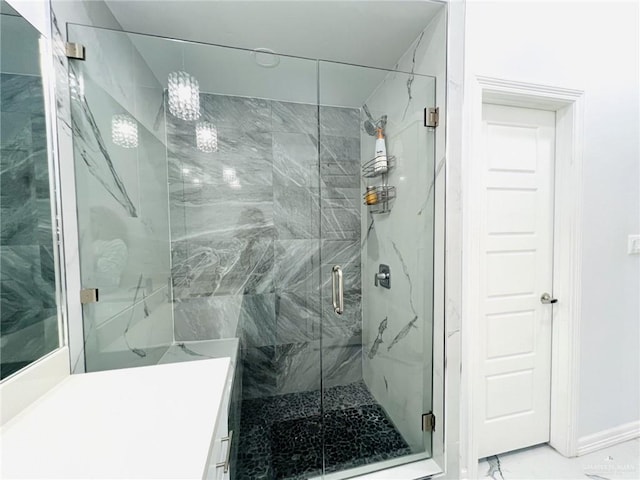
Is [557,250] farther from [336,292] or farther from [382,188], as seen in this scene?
[336,292]

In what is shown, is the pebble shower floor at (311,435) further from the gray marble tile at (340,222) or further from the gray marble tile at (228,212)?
the gray marble tile at (228,212)

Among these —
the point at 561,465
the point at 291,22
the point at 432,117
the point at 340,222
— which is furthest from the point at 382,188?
the point at 561,465

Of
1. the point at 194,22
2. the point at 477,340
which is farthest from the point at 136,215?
the point at 477,340

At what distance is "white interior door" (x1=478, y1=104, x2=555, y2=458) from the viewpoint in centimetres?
156

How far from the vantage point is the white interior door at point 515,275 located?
1557mm

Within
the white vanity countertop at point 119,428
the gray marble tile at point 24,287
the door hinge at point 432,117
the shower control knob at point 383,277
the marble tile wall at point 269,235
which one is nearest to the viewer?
the white vanity countertop at point 119,428

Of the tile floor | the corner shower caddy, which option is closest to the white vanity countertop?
the corner shower caddy

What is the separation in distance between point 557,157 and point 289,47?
1.79 m

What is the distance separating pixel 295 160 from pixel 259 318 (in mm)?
1289

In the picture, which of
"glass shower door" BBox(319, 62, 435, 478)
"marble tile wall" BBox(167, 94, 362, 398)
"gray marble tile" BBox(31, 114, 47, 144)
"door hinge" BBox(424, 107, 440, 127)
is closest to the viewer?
"gray marble tile" BBox(31, 114, 47, 144)

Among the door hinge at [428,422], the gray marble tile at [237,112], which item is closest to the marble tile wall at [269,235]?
the gray marble tile at [237,112]

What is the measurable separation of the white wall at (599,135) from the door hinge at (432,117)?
215 millimetres

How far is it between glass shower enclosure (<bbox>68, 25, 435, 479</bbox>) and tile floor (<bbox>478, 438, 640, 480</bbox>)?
48cm

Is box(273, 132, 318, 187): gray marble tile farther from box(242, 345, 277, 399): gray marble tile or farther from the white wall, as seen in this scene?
box(242, 345, 277, 399): gray marble tile
